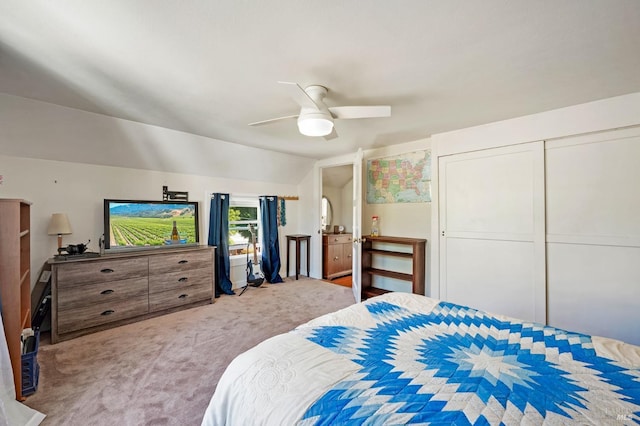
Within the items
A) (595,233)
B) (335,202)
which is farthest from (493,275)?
(335,202)

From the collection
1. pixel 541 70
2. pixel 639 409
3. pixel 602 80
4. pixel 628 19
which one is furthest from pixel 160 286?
pixel 602 80

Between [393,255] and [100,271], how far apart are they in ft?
11.5

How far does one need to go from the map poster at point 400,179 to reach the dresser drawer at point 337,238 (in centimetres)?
123

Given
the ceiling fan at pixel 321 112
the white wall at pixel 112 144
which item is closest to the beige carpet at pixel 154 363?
the white wall at pixel 112 144

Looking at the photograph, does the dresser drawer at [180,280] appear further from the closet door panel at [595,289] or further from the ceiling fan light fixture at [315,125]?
the closet door panel at [595,289]

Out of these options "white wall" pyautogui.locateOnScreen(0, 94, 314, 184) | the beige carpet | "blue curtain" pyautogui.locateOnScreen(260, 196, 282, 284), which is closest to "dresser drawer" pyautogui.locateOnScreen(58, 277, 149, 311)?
the beige carpet

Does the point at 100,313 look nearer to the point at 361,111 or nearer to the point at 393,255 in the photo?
the point at 361,111

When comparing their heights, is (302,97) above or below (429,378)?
above

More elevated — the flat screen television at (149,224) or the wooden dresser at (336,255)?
the flat screen television at (149,224)

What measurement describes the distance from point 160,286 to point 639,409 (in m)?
3.80

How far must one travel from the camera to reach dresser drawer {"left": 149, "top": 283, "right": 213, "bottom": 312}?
3.27m

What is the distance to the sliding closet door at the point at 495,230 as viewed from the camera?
9.24 ft

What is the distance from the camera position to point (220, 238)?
4270mm

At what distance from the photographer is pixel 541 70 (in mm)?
1943
